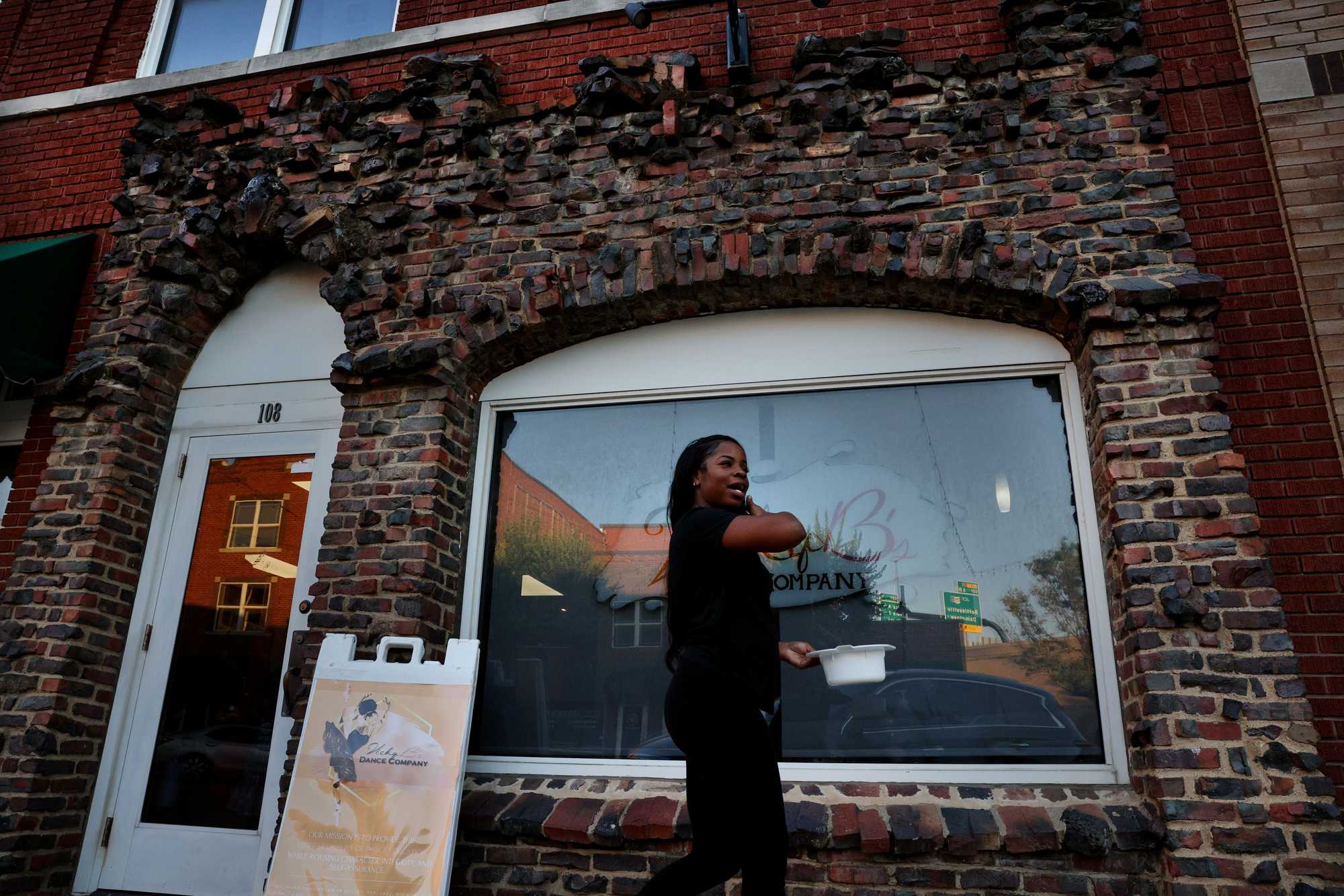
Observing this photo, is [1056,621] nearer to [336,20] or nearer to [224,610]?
[224,610]

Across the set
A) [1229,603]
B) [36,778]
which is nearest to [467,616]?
[36,778]

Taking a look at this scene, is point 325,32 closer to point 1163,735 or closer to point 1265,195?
point 1265,195

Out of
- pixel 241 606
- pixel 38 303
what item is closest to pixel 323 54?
pixel 38 303

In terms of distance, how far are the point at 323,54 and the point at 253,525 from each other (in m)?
3.33

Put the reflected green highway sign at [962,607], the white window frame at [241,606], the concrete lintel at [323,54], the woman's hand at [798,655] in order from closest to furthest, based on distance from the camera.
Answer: the woman's hand at [798,655]
the reflected green highway sign at [962,607]
the white window frame at [241,606]
the concrete lintel at [323,54]

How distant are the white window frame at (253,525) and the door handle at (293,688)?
3.37 feet

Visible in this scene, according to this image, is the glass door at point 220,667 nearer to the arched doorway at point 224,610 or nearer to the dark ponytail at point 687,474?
the arched doorway at point 224,610

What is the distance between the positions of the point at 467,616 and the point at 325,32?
15.3 ft

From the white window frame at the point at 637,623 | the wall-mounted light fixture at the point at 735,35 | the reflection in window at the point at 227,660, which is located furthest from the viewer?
the wall-mounted light fixture at the point at 735,35

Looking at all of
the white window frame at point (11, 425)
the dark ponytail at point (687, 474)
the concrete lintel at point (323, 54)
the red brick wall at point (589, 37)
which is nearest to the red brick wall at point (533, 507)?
the dark ponytail at point (687, 474)

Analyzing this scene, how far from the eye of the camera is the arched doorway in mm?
4465

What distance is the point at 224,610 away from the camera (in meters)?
4.89

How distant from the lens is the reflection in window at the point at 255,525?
4.98 metres

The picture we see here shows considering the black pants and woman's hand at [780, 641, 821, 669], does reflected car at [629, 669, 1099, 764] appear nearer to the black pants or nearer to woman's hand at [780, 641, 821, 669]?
woman's hand at [780, 641, 821, 669]
